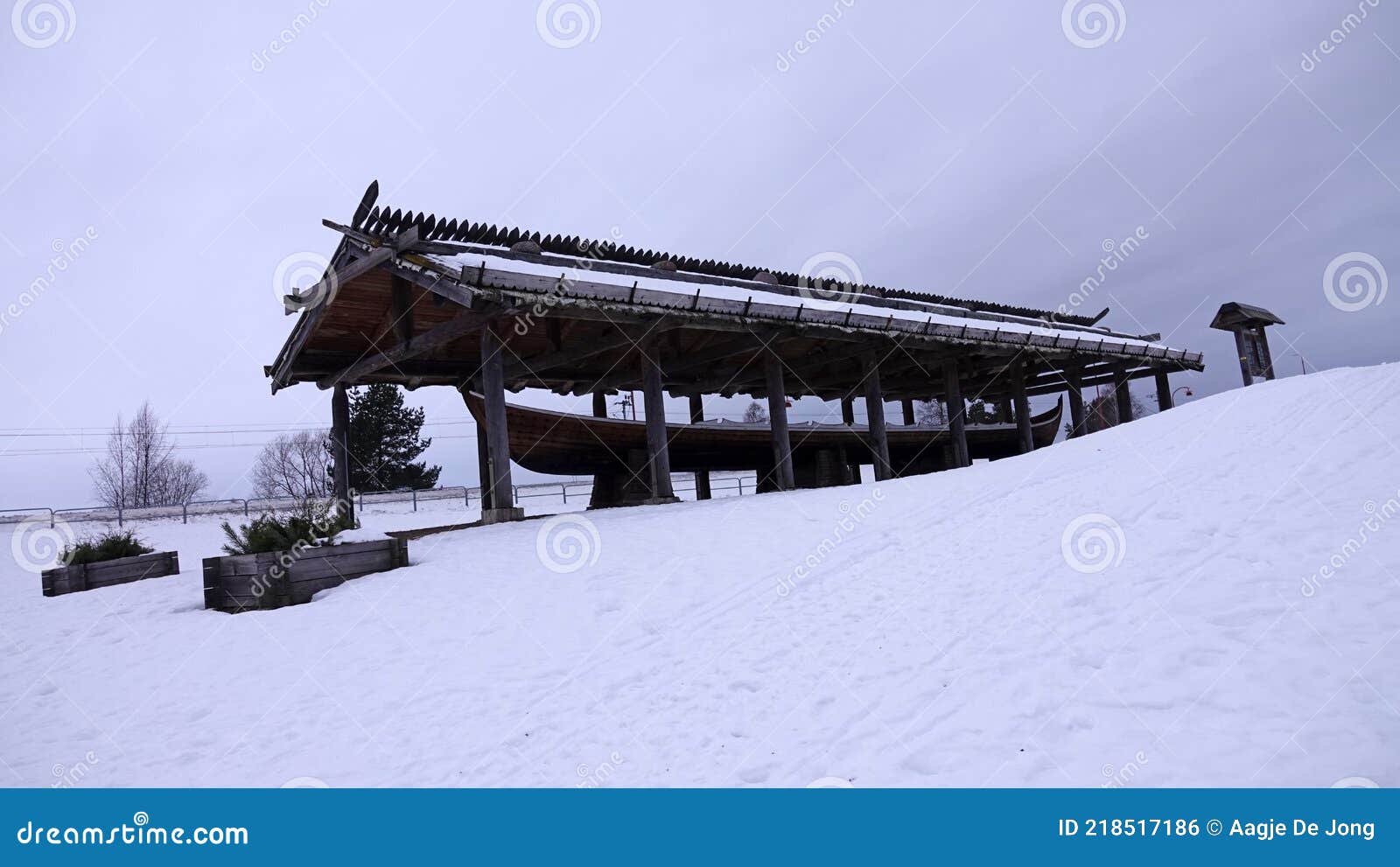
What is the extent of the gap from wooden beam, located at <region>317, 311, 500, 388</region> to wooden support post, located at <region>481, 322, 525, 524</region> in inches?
10.5

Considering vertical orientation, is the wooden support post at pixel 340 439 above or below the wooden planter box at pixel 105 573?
above

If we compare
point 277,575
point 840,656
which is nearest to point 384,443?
point 277,575

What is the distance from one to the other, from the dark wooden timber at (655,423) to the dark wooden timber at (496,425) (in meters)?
2.49

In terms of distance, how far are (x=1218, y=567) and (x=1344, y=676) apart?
4.91ft

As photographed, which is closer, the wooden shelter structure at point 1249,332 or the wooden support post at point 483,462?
the wooden support post at point 483,462

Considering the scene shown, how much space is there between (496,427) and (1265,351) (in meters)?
20.3

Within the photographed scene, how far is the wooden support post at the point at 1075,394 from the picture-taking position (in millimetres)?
21481

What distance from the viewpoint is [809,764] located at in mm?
3561

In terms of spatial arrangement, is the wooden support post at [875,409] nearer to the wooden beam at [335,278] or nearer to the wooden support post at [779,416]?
the wooden support post at [779,416]

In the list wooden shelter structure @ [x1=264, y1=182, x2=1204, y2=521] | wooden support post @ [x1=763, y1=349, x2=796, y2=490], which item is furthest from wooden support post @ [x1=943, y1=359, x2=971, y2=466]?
wooden support post @ [x1=763, y1=349, x2=796, y2=490]

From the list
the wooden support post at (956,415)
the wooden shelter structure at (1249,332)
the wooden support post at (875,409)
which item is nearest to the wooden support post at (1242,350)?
the wooden shelter structure at (1249,332)

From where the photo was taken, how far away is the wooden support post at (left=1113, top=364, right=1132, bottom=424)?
842 inches
